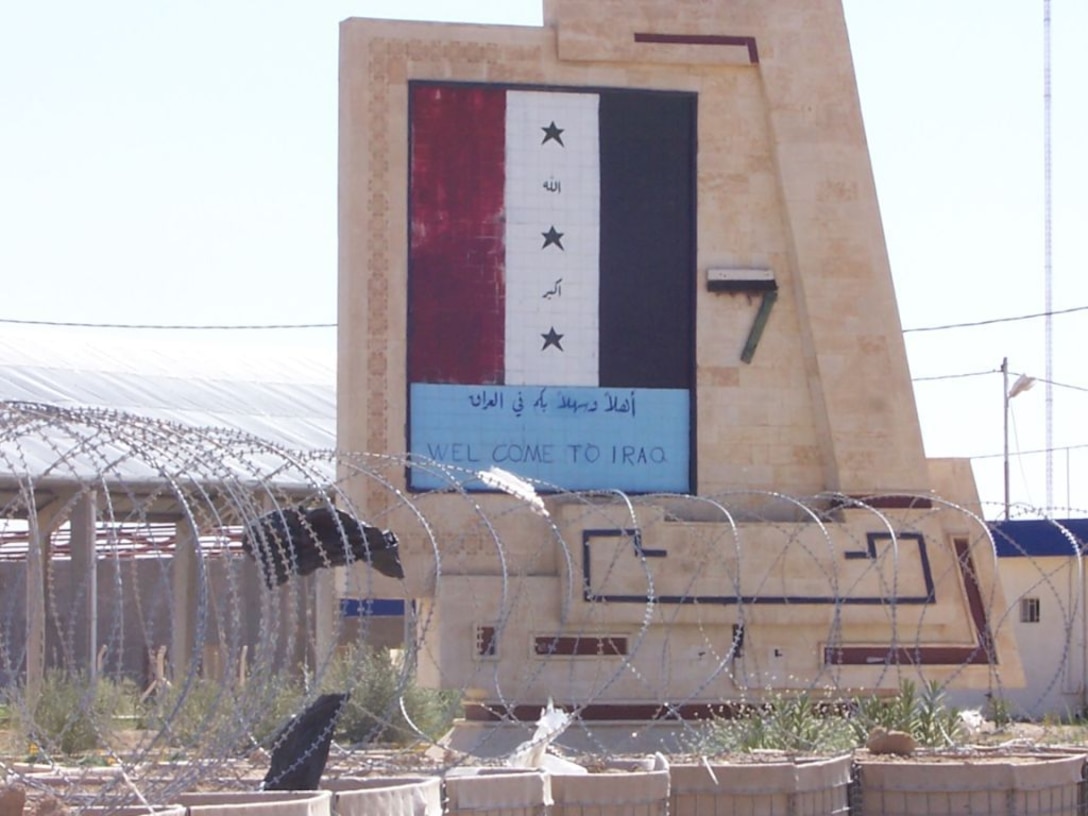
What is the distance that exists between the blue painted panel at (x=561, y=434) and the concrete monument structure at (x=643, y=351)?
0.09ft

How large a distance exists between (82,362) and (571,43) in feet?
66.4

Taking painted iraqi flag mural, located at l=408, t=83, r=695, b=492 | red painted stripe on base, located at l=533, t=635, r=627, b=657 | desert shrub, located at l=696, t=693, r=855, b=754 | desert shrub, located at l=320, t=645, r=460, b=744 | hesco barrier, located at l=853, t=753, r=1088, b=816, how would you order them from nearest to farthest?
1. hesco barrier, located at l=853, t=753, r=1088, b=816
2. desert shrub, located at l=696, t=693, r=855, b=754
3. desert shrub, located at l=320, t=645, r=460, b=744
4. red painted stripe on base, located at l=533, t=635, r=627, b=657
5. painted iraqi flag mural, located at l=408, t=83, r=695, b=492

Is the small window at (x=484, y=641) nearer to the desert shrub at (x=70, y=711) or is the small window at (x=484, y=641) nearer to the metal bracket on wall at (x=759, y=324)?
the desert shrub at (x=70, y=711)

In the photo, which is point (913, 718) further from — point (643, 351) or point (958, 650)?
point (643, 351)

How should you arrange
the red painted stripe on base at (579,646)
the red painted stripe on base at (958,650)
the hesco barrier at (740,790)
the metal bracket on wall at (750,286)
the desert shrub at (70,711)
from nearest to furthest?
the hesco barrier at (740,790) < the desert shrub at (70,711) < the red painted stripe on base at (579,646) < the red painted stripe on base at (958,650) < the metal bracket on wall at (750,286)

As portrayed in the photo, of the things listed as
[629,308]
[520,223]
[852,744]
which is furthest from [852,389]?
[852,744]

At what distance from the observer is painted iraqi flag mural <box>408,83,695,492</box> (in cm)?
2641

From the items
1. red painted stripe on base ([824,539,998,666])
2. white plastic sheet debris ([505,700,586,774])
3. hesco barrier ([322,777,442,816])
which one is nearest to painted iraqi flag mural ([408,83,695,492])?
red painted stripe on base ([824,539,998,666])

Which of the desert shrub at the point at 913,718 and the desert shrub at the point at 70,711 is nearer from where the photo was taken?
the desert shrub at the point at 913,718

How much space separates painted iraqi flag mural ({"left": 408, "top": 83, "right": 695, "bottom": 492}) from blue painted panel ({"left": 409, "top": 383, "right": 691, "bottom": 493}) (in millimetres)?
18

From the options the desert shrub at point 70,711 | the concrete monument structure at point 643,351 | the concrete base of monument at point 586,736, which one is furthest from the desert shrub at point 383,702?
the desert shrub at point 70,711

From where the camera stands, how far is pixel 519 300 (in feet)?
87.0

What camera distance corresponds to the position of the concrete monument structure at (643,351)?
26.3m

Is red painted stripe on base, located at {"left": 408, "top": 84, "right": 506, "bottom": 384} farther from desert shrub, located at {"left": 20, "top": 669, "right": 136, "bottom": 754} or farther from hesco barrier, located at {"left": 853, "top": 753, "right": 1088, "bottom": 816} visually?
hesco barrier, located at {"left": 853, "top": 753, "right": 1088, "bottom": 816}
